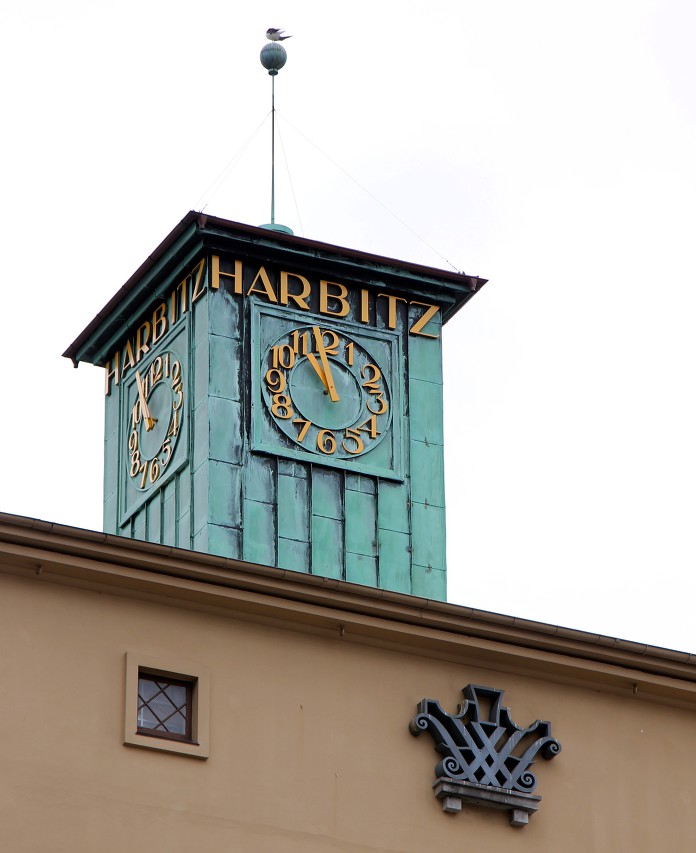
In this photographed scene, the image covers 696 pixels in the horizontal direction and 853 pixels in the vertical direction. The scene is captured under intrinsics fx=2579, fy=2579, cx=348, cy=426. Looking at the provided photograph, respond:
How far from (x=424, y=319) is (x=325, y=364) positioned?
2166mm

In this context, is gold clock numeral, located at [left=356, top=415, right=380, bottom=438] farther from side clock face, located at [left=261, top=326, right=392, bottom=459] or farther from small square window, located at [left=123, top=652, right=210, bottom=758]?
small square window, located at [left=123, top=652, right=210, bottom=758]

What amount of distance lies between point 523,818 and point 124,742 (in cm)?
470

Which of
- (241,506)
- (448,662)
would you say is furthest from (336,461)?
(448,662)

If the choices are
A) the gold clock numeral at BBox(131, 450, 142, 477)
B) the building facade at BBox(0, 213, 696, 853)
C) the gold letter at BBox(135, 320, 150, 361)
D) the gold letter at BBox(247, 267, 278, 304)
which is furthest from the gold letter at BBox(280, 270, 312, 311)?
the building facade at BBox(0, 213, 696, 853)

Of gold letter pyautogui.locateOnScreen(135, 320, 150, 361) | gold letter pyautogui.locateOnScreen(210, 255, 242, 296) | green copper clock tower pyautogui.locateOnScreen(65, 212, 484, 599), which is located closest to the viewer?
green copper clock tower pyautogui.locateOnScreen(65, 212, 484, 599)

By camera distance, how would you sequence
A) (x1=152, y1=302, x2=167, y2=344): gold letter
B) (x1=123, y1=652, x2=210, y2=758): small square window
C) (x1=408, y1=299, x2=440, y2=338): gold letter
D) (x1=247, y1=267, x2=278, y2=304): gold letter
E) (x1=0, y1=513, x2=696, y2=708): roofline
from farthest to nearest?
1. (x1=408, y1=299, x2=440, y2=338): gold letter
2. (x1=152, y1=302, x2=167, y2=344): gold letter
3. (x1=247, y1=267, x2=278, y2=304): gold letter
4. (x1=0, y1=513, x2=696, y2=708): roofline
5. (x1=123, y1=652, x2=210, y2=758): small square window

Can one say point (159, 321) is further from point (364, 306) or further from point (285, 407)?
point (364, 306)

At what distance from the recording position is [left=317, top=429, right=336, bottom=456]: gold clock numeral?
36.4 m

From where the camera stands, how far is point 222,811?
1035 inches

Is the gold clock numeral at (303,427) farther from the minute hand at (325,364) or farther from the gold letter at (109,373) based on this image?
the gold letter at (109,373)

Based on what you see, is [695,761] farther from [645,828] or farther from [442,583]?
[442,583]

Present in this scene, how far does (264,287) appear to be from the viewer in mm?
37219

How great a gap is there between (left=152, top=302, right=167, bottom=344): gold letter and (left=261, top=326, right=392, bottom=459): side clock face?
200 centimetres

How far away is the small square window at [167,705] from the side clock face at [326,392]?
32.1ft
